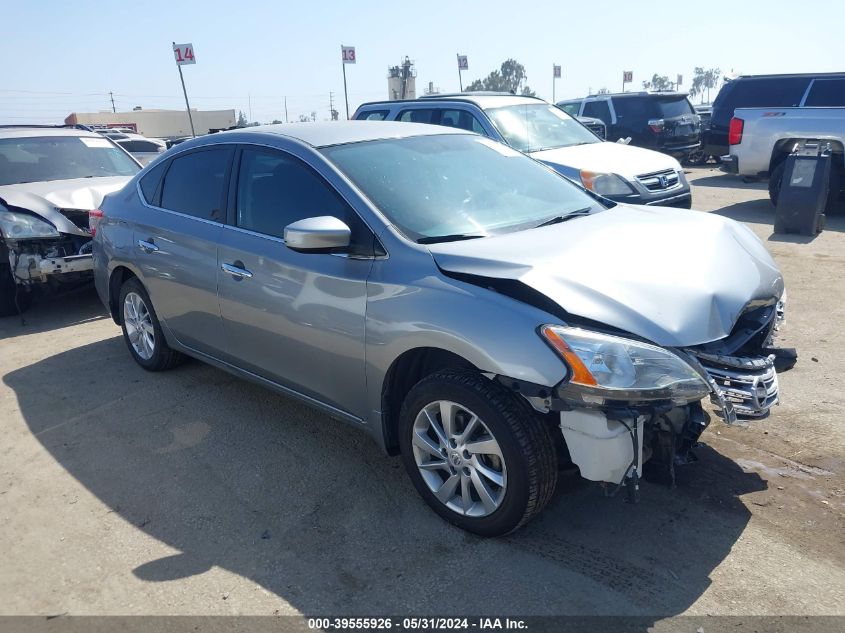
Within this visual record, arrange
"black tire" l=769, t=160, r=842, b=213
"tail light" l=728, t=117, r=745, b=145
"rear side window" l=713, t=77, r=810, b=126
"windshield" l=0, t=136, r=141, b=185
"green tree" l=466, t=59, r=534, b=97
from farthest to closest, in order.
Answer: "green tree" l=466, t=59, r=534, b=97, "rear side window" l=713, t=77, r=810, b=126, "tail light" l=728, t=117, r=745, b=145, "black tire" l=769, t=160, r=842, b=213, "windshield" l=0, t=136, r=141, b=185

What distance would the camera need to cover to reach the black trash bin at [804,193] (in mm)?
9086

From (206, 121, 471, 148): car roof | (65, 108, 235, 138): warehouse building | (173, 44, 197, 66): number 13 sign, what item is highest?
(173, 44, 197, 66): number 13 sign

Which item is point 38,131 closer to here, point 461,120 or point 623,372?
point 461,120

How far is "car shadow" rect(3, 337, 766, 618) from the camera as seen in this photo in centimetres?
285

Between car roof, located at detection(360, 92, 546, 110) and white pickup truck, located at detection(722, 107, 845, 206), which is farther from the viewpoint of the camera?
white pickup truck, located at detection(722, 107, 845, 206)

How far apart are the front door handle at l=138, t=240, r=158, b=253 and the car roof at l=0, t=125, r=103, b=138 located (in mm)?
4308

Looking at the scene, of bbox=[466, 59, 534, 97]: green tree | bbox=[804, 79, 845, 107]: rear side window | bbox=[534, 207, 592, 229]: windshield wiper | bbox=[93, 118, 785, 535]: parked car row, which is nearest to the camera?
bbox=[93, 118, 785, 535]: parked car row

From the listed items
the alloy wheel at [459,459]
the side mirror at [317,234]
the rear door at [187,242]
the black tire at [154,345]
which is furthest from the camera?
the black tire at [154,345]

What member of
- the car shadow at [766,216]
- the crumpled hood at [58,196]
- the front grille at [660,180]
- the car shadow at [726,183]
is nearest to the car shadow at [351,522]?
the crumpled hood at [58,196]

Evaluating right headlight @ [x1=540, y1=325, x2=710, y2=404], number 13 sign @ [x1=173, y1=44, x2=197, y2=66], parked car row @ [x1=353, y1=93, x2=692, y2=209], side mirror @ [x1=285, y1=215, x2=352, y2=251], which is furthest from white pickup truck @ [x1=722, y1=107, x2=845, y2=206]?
number 13 sign @ [x1=173, y1=44, x2=197, y2=66]

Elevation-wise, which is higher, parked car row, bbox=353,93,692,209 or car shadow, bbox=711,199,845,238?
parked car row, bbox=353,93,692,209

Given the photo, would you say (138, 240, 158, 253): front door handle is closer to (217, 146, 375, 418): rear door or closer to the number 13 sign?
(217, 146, 375, 418): rear door

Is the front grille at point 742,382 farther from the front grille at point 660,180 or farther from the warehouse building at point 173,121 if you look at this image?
the warehouse building at point 173,121

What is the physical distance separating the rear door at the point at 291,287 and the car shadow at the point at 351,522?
0.47m
